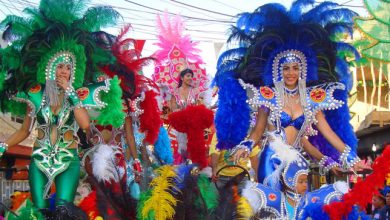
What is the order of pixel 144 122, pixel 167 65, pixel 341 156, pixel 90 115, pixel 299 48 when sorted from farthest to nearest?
pixel 167 65
pixel 144 122
pixel 90 115
pixel 299 48
pixel 341 156

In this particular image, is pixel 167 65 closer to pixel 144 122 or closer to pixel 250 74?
pixel 144 122

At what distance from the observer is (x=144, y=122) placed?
665cm

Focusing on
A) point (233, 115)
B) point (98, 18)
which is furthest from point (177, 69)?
point (233, 115)

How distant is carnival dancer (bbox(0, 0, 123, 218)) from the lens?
456 centimetres

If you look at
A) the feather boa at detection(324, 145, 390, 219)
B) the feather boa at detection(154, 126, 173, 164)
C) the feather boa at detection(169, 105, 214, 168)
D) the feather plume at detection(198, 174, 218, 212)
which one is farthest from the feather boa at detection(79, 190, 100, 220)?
the feather boa at detection(154, 126, 173, 164)

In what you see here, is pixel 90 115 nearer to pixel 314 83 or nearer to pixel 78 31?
pixel 78 31

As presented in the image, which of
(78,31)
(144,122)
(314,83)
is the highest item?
(78,31)

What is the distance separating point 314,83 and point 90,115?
71.7 inches

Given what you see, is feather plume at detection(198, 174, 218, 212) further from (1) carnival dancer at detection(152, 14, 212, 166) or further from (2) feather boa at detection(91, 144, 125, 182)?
(1) carnival dancer at detection(152, 14, 212, 166)

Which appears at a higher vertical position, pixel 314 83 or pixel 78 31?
pixel 78 31

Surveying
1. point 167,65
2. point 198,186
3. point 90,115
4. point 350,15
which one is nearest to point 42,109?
point 90,115

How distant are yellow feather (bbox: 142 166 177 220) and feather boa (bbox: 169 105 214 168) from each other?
2.36 m

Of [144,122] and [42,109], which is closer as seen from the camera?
[42,109]

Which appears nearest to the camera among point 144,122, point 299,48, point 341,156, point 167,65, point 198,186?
point 198,186
